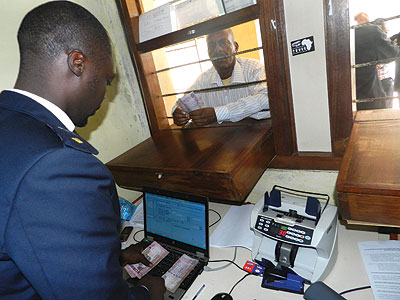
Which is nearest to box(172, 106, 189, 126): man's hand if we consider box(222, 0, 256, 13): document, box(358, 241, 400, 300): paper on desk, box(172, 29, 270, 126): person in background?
box(172, 29, 270, 126): person in background

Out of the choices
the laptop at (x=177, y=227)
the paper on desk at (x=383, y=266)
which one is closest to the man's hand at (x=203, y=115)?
the laptop at (x=177, y=227)

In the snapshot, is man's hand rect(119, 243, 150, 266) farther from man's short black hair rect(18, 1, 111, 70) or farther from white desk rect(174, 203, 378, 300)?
man's short black hair rect(18, 1, 111, 70)

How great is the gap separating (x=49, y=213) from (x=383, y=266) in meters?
1.06

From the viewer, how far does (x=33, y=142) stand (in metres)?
0.55

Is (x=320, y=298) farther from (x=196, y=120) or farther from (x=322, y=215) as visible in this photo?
(x=196, y=120)

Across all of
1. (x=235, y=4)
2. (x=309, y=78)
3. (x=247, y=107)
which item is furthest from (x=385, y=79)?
(x=235, y=4)

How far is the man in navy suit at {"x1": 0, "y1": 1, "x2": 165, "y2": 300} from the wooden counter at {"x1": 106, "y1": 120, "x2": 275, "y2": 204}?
0.38 meters

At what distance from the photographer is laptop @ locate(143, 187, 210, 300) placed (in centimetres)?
110

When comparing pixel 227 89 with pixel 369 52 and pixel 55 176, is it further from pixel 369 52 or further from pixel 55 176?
pixel 55 176

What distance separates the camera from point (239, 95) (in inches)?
60.6

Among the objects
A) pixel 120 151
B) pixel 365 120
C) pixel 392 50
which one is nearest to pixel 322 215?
pixel 365 120

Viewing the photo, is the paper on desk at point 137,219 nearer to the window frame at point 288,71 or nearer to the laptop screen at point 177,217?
the laptop screen at point 177,217

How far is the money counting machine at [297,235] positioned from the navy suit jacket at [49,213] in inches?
23.1

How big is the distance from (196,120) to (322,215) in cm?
72
